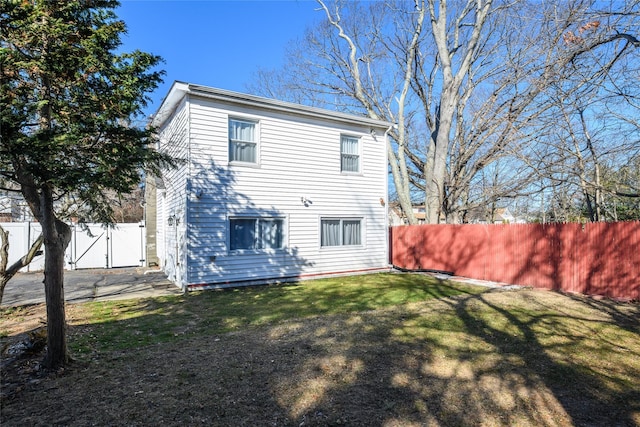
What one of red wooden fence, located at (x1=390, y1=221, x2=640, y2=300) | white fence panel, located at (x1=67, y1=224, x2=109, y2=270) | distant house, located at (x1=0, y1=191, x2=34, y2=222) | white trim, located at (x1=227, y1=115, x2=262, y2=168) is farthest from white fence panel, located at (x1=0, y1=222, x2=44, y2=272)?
red wooden fence, located at (x1=390, y1=221, x2=640, y2=300)

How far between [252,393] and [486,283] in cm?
903

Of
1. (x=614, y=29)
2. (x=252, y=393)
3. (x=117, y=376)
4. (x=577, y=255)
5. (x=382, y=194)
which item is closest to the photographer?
(x=252, y=393)

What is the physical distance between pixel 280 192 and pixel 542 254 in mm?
7670

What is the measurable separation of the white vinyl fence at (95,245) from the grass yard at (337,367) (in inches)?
319

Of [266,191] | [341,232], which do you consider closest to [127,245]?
[266,191]

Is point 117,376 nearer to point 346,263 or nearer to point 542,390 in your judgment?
point 542,390

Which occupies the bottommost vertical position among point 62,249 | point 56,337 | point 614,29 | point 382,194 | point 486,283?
point 486,283

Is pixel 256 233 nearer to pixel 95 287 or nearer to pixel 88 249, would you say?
pixel 95 287

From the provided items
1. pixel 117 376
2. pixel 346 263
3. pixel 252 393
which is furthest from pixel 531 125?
pixel 117 376

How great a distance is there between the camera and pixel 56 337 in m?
4.17

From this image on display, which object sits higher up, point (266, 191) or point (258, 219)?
point (266, 191)

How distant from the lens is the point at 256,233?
10.5 metres

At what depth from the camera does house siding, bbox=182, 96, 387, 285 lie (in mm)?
9648

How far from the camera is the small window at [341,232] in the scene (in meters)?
11.9
